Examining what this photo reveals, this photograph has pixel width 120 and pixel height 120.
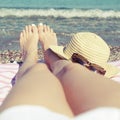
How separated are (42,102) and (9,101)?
17cm

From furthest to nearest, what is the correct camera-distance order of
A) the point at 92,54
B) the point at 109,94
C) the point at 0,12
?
the point at 0,12, the point at 92,54, the point at 109,94

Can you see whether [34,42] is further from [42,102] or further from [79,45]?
[42,102]

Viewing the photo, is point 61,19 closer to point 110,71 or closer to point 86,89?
point 110,71

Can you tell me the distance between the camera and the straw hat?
4.09 m

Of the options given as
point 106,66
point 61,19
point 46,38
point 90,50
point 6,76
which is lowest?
point 61,19

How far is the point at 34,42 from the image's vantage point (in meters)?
4.97

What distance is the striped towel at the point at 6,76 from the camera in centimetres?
405

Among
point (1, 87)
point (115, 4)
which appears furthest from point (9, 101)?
point (115, 4)

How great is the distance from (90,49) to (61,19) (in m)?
9.42

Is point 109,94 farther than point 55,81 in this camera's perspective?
No

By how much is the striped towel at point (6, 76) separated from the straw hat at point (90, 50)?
501mm

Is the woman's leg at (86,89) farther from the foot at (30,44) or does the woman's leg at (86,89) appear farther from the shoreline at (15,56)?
the shoreline at (15,56)

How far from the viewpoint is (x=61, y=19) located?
13.4 m

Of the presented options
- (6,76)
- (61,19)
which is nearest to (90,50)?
(6,76)
